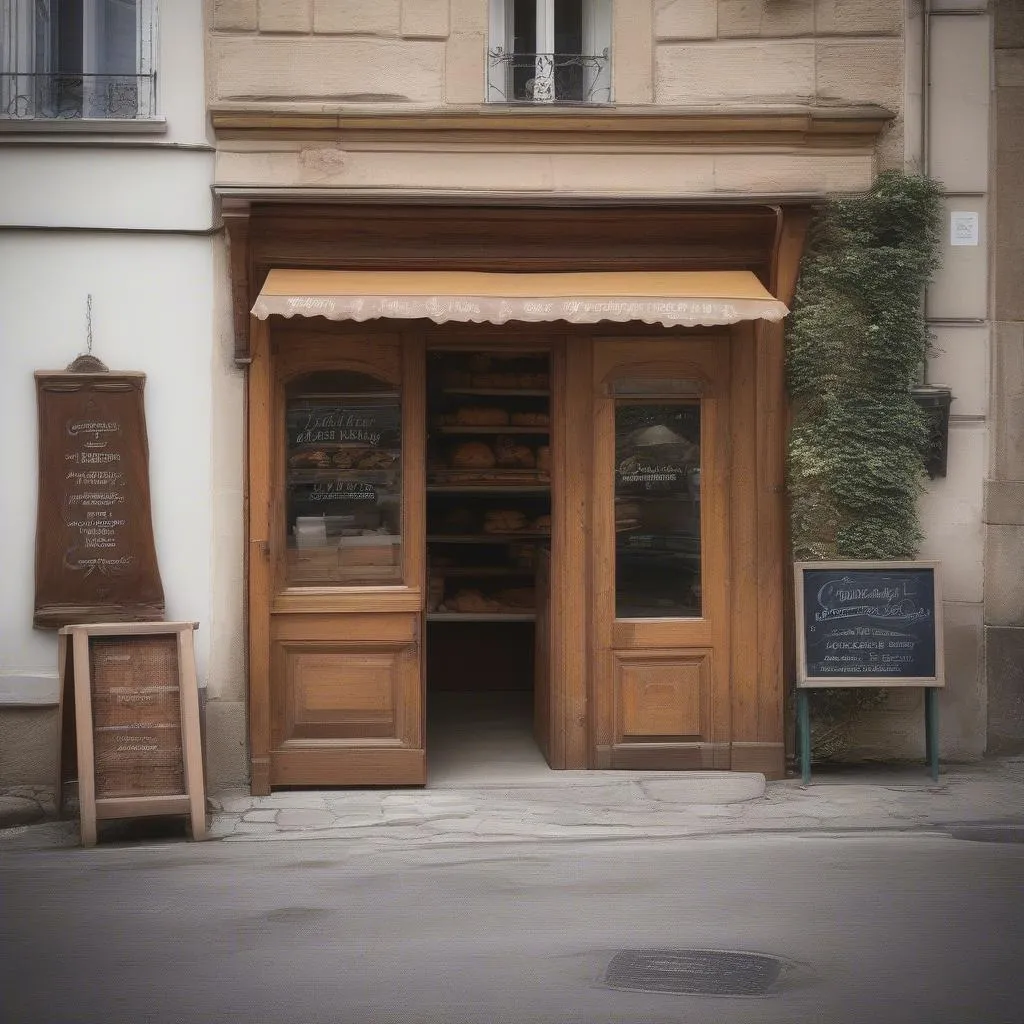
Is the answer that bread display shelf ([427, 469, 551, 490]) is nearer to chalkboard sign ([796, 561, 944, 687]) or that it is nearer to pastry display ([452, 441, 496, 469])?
pastry display ([452, 441, 496, 469])

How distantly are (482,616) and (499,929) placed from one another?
5.63 meters

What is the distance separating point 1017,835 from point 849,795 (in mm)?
1091

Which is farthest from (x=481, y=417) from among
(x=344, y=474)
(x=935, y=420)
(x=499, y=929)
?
(x=499, y=929)

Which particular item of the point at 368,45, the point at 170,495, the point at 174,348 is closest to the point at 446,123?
the point at 368,45

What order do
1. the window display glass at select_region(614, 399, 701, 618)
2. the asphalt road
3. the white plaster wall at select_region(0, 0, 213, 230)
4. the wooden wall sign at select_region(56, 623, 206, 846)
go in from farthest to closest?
the window display glass at select_region(614, 399, 701, 618) < the white plaster wall at select_region(0, 0, 213, 230) < the wooden wall sign at select_region(56, 623, 206, 846) < the asphalt road

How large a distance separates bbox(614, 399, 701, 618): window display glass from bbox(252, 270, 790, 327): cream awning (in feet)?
2.94

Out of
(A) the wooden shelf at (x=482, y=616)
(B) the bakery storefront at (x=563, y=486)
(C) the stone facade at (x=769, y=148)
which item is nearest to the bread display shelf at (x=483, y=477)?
(A) the wooden shelf at (x=482, y=616)

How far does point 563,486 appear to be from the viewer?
28.9ft

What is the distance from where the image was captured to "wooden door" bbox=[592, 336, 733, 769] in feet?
28.9

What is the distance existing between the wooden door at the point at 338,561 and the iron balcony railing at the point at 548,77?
1750mm

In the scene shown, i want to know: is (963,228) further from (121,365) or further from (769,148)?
(121,365)

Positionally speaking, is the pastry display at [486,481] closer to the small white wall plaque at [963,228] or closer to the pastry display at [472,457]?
the pastry display at [472,457]

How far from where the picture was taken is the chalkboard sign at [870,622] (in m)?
8.41

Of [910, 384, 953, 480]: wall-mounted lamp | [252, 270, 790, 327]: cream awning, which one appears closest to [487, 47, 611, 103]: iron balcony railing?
[252, 270, 790, 327]: cream awning
